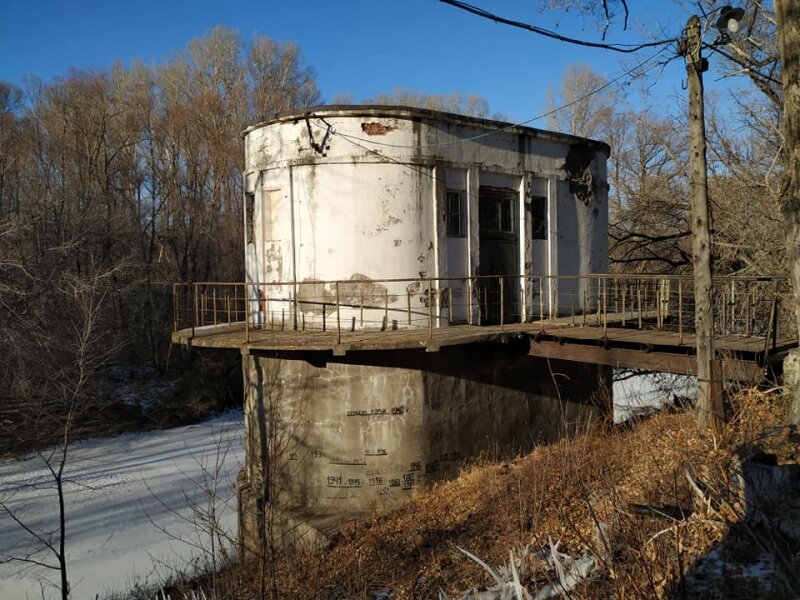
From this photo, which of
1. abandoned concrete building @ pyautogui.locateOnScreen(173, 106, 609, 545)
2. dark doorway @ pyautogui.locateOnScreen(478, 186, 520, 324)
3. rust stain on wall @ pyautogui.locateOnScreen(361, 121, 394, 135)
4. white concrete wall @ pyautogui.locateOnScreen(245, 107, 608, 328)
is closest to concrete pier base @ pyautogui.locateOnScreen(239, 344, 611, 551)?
abandoned concrete building @ pyautogui.locateOnScreen(173, 106, 609, 545)

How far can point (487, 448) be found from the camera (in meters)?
10.8

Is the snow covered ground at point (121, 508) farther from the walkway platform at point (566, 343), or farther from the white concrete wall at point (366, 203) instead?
the white concrete wall at point (366, 203)

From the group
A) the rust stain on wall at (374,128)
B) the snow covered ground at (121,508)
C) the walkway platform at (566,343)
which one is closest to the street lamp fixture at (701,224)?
the walkway platform at (566,343)

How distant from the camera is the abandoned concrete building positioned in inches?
394

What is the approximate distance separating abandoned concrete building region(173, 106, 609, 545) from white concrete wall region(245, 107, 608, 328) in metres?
0.03

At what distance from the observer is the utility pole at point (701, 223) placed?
7.43 meters

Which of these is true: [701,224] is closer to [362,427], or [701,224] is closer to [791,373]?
[791,373]

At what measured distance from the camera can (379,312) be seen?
34.8ft

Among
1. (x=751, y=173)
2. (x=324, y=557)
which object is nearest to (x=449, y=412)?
(x=324, y=557)

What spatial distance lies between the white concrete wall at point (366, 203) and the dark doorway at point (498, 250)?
0.36 meters

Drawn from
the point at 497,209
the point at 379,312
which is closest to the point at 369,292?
the point at 379,312

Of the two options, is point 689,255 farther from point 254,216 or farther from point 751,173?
point 254,216

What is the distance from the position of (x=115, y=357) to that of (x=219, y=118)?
1359 centimetres

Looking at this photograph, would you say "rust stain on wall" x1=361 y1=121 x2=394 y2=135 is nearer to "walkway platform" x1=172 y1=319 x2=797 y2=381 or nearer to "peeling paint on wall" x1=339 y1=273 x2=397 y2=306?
"peeling paint on wall" x1=339 y1=273 x2=397 y2=306
